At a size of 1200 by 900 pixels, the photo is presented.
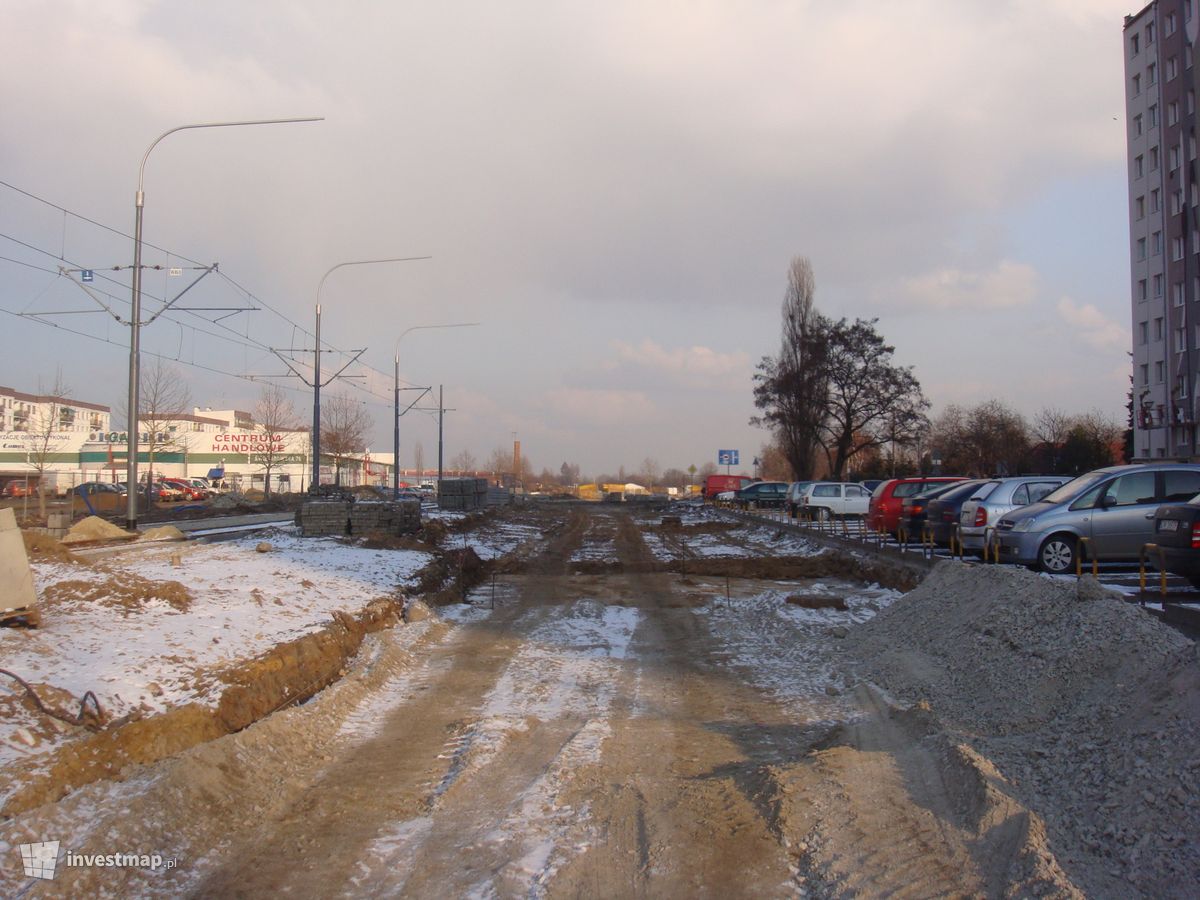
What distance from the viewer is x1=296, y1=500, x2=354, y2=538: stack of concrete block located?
2478cm

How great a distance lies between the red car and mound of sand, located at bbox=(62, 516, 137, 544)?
18.3 meters

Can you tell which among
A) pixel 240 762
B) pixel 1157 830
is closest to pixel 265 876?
pixel 240 762

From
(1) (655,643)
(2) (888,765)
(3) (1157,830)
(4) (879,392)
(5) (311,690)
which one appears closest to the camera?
(3) (1157,830)

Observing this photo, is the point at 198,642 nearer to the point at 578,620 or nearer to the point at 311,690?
the point at 311,690

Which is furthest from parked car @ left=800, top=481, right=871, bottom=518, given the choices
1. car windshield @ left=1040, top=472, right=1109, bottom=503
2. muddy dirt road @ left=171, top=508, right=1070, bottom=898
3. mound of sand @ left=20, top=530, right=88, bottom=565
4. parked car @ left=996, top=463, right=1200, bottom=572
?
mound of sand @ left=20, top=530, right=88, bottom=565

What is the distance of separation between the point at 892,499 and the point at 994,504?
7.00m

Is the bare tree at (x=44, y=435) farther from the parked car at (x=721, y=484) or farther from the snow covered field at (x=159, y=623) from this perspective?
the parked car at (x=721, y=484)

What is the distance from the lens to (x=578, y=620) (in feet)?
46.8

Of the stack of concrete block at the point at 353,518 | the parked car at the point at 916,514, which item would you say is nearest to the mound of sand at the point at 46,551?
the stack of concrete block at the point at 353,518

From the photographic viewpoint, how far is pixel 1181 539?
10.2 metres

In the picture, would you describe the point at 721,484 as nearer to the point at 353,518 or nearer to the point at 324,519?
the point at 353,518

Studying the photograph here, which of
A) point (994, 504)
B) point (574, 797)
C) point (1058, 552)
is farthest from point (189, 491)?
point (574, 797)

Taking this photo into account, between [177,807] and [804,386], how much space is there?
2014 inches

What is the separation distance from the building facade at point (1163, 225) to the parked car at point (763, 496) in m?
18.8
